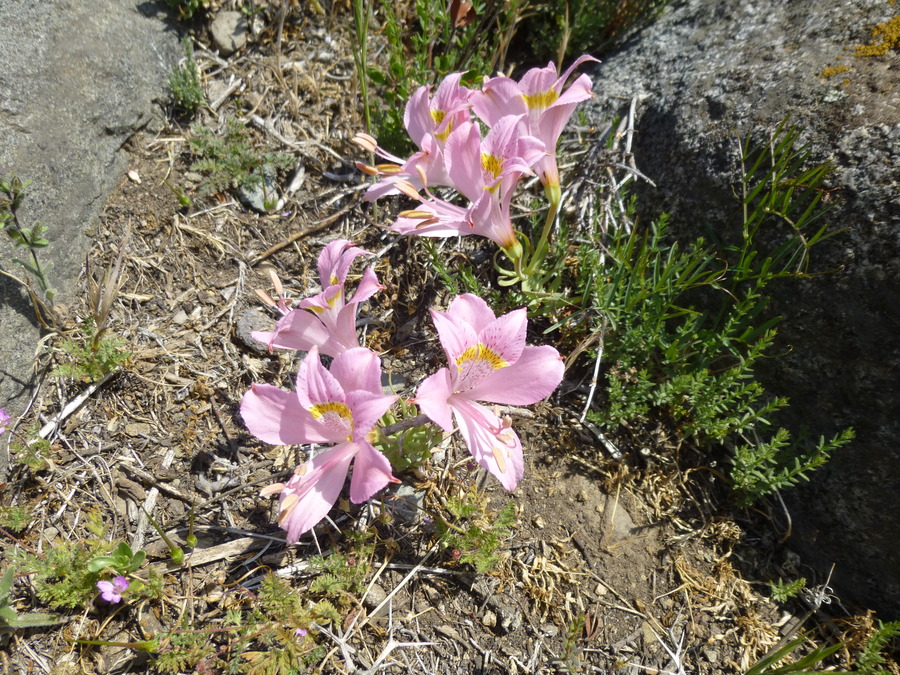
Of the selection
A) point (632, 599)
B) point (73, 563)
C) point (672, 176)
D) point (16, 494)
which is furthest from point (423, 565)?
point (672, 176)

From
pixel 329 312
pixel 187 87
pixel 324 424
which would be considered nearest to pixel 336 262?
pixel 329 312

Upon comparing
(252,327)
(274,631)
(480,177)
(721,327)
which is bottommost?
(274,631)

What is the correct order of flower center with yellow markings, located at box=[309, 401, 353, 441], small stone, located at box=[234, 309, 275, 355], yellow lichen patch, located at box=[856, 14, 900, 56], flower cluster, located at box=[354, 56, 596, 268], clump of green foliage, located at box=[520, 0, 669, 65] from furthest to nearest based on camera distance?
1. clump of green foliage, located at box=[520, 0, 669, 65]
2. small stone, located at box=[234, 309, 275, 355]
3. yellow lichen patch, located at box=[856, 14, 900, 56]
4. flower cluster, located at box=[354, 56, 596, 268]
5. flower center with yellow markings, located at box=[309, 401, 353, 441]

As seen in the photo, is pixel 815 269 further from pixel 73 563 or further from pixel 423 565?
pixel 73 563

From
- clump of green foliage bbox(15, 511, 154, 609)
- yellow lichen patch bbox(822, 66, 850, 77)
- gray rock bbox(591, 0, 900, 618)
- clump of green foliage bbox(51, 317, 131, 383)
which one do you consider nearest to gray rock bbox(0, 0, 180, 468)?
clump of green foliage bbox(51, 317, 131, 383)

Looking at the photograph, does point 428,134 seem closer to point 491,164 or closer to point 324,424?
point 491,164

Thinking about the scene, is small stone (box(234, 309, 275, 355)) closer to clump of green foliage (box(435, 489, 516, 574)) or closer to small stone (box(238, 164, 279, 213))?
small stone (box(238, 164, 279, 213))

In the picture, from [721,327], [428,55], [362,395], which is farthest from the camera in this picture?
[428,55]
